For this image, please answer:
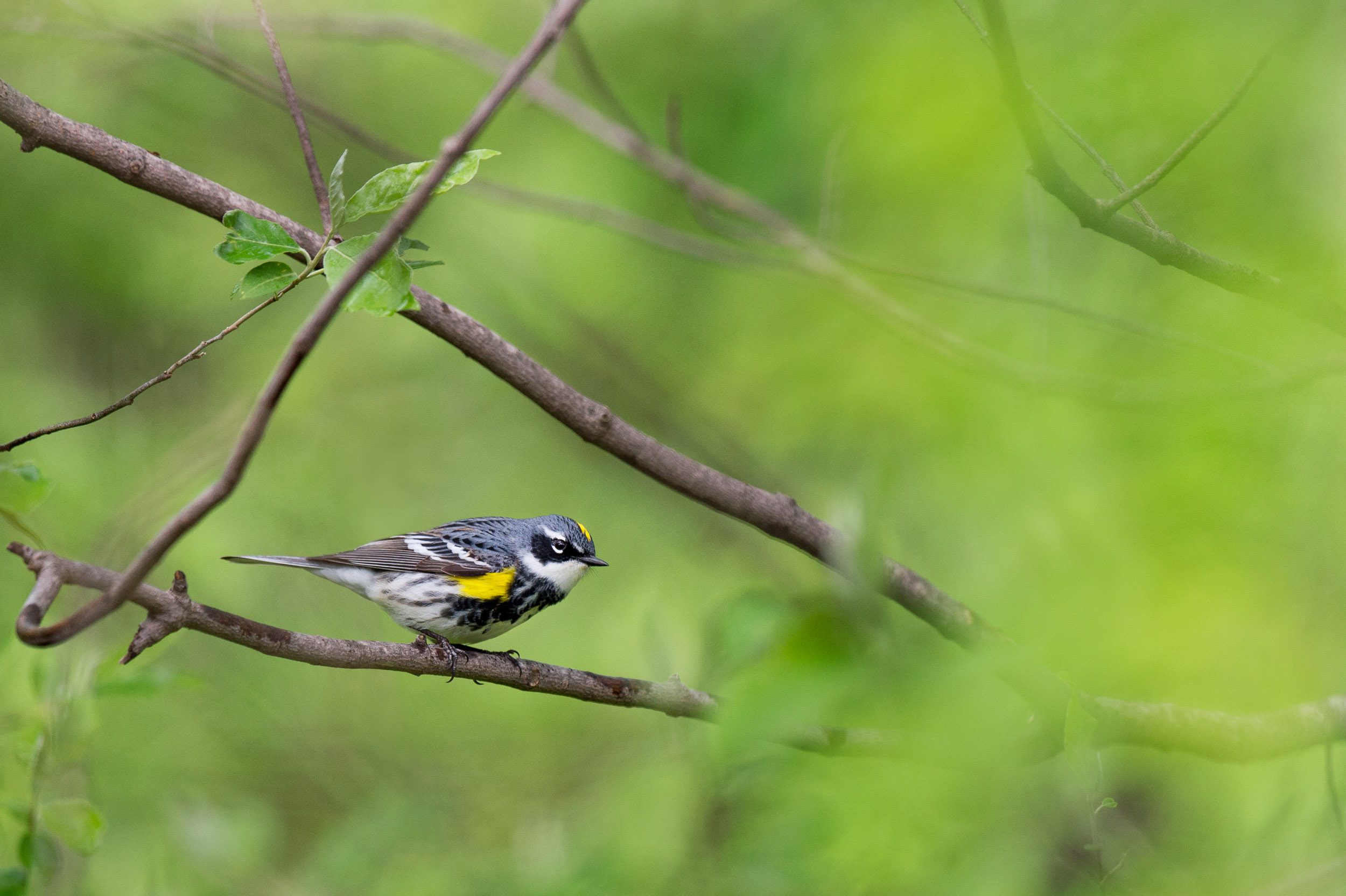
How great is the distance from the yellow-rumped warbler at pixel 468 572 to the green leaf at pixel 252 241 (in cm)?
196

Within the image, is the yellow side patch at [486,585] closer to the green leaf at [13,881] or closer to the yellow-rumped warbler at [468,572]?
the yellow-rumped warbler at [468,572]

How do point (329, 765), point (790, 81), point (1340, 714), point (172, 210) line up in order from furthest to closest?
point (172, 210) → point (329, 765) → point (790, 81) → point (1340, 714)

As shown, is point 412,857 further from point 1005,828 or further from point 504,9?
point 504,9

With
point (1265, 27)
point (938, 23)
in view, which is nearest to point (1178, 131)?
point (1265, 27)

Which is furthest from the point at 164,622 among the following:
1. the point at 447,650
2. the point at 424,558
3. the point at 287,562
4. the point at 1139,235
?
the point at 424,558

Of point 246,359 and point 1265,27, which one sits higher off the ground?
point 1265,27

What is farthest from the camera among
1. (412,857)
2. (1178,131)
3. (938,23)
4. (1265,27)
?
(938,23)

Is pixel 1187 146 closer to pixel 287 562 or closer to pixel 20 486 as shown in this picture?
pixel 20 486

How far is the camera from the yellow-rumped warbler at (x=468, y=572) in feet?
12.1

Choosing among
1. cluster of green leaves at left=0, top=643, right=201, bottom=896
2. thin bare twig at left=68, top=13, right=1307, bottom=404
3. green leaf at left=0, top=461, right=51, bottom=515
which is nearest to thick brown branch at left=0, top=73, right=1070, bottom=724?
green leaf at left=0, top=461, right=51, bottom=515

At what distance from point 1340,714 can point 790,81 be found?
160 inches

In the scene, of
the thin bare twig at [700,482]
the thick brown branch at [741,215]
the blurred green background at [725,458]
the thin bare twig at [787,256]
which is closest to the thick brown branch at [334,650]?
the blurred green background at [725,458]

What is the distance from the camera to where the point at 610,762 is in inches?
202

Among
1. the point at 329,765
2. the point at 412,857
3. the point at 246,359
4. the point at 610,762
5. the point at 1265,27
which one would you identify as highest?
the point at 1265,27
